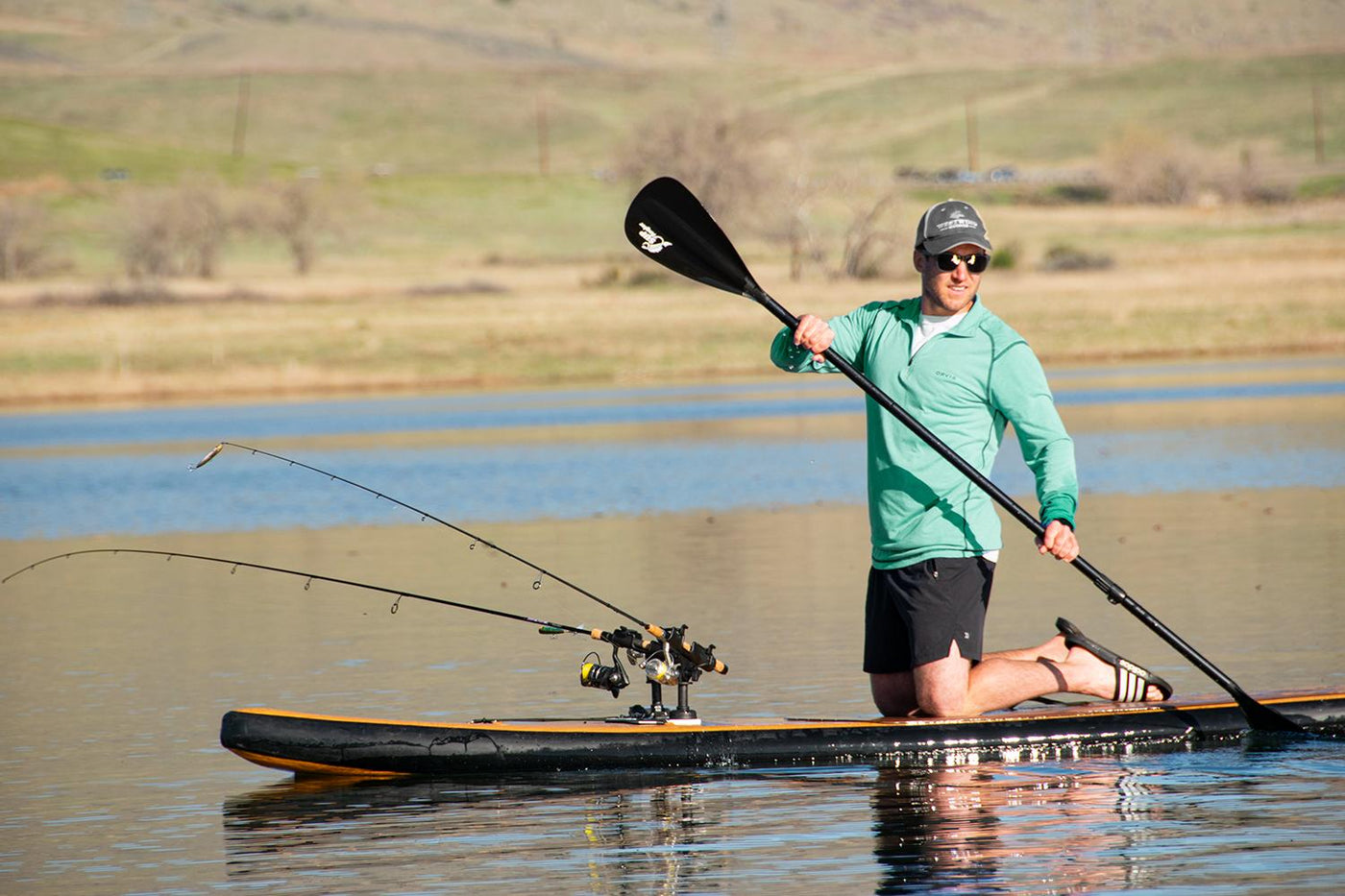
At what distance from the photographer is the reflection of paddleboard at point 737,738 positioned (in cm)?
866

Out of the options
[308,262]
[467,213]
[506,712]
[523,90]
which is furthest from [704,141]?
[523,90]

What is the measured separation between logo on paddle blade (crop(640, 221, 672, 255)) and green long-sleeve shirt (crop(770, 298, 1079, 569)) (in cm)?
97

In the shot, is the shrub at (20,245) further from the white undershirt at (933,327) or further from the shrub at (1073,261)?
the white undershirt at (933,327)

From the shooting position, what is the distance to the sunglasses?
8.07 meters

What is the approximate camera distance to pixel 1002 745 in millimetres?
8664

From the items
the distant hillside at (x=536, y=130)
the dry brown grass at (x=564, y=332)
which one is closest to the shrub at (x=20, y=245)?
the distant hillside at (x=536, y=130)

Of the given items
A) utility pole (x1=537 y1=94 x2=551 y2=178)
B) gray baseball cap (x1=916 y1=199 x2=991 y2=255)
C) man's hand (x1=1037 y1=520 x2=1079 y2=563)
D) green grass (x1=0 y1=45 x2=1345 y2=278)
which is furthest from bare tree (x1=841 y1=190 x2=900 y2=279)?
utility pole (x1=537 y1=94 x2=551 y2=178)

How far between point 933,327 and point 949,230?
40cm

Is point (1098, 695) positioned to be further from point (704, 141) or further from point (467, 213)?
point (467, 213)

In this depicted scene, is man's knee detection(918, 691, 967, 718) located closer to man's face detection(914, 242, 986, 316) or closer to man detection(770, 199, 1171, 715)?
man detection(770, 199, 1171, 715)

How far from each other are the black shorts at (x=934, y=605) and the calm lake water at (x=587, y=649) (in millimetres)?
585

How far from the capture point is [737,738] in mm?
8805

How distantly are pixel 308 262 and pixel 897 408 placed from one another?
66925mm

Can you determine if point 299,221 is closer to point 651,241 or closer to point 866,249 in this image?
point 866,249
